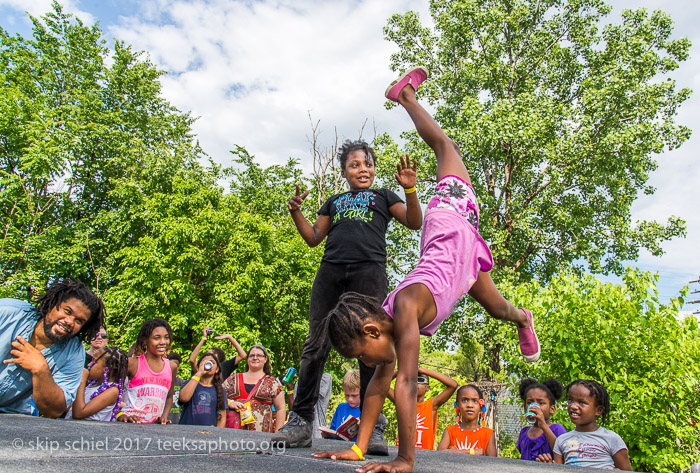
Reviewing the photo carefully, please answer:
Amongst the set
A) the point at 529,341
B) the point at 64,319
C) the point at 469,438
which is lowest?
the point at 469,438

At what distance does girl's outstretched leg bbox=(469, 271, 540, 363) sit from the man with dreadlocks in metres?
2.63

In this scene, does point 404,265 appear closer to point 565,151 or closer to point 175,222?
point 565,151

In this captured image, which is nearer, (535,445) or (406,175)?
(406,175)

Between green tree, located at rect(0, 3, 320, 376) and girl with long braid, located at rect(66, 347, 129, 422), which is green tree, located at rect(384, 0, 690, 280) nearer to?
green tree, located at rect(0, 3, 320, 376)

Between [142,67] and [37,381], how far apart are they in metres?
23.0

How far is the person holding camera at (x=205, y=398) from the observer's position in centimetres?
527

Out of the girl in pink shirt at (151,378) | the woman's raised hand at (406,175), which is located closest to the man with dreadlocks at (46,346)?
the girl in pink shirt at (151,378)

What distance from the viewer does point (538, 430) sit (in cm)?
479

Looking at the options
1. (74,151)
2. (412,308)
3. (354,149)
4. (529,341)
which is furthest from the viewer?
(74,151)

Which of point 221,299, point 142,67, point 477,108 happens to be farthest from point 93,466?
point 142,67

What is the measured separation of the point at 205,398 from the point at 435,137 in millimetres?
4016

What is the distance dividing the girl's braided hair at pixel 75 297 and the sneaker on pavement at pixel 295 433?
65.4 inches

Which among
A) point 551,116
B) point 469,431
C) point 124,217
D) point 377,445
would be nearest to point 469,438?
point 469,431

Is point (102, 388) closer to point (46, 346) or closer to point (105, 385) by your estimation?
point (105, 385)
